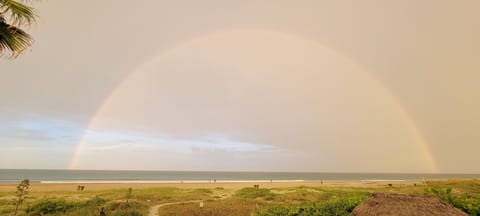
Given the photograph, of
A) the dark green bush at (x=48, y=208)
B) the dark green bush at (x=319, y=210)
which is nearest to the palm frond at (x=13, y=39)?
the dark green bush at (x=319, y=210)

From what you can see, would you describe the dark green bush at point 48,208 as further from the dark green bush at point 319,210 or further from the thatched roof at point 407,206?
the thatched roof at point 407,206

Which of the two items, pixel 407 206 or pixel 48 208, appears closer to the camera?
pixel 407 206

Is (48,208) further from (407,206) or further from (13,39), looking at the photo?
(407,206)

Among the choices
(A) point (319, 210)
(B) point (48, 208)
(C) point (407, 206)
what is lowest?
(B) point (48, 208)

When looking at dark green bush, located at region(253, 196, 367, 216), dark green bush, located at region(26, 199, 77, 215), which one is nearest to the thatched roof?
dark green bush, located at region(253, 196, 367, 216)

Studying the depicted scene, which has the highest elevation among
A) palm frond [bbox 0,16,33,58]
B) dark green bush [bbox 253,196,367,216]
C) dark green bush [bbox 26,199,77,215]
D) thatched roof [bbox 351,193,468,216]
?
palm frond [bbox 0,16,33,58]

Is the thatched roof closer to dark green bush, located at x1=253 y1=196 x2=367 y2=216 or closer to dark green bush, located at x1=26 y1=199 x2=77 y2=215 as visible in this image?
dark green bush, located at x1=253 y1=196 x2=367 y2=216

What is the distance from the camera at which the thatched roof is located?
7520 millimetres

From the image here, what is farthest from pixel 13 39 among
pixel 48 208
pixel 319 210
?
pixel 48 208

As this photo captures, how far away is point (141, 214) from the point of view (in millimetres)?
19203

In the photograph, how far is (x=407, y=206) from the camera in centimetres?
764

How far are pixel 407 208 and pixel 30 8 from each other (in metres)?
→ 10.7

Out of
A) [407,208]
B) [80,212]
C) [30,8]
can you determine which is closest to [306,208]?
[407,208]

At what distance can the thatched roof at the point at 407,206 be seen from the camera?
7.52 m
